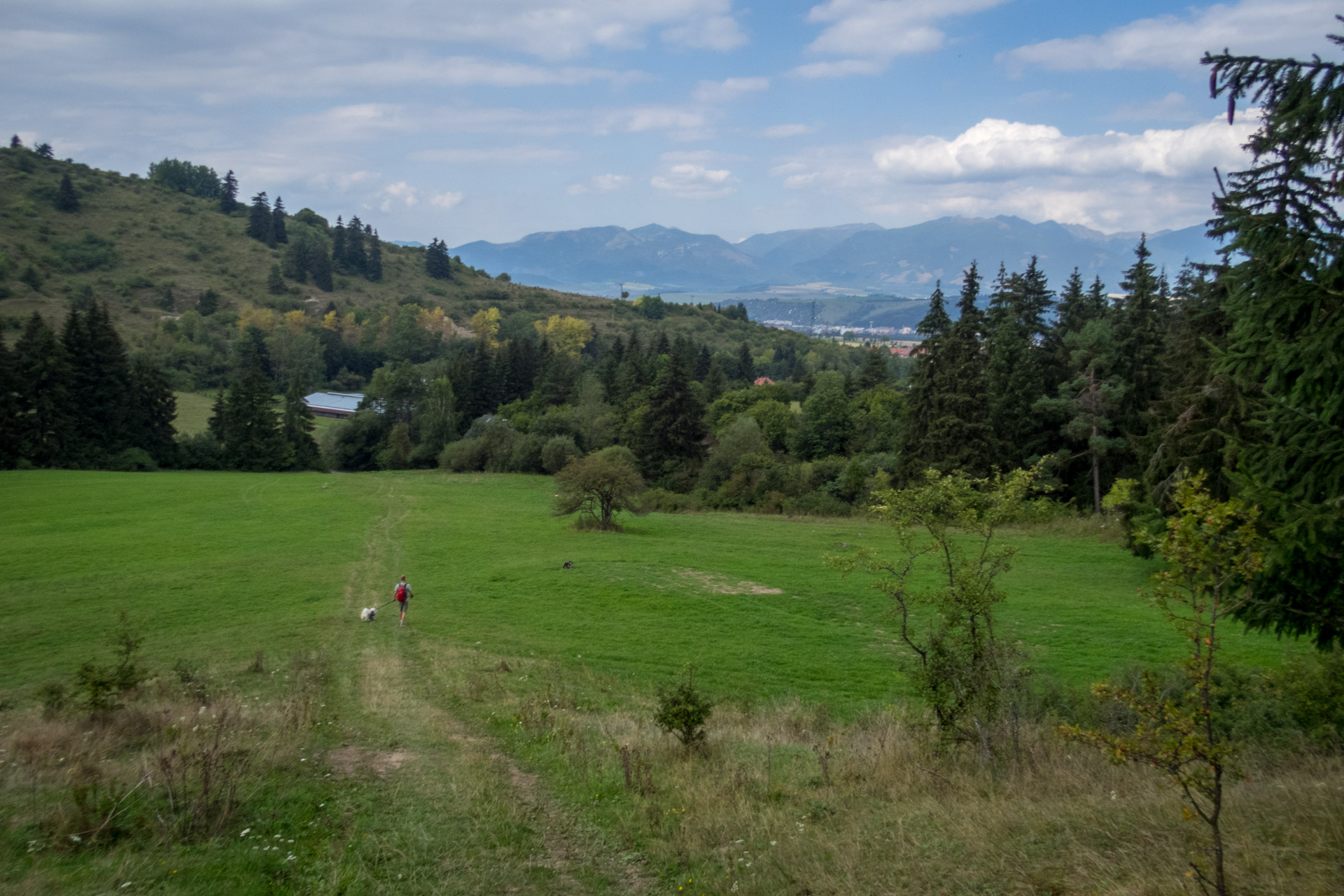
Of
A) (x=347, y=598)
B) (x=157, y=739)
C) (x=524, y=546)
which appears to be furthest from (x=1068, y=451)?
(x=157, y=739)

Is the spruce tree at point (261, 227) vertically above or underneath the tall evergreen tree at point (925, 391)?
above

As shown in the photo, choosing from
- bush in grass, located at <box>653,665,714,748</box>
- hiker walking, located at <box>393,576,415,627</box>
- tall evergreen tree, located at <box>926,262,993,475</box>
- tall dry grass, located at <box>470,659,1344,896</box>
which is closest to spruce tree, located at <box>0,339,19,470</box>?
hiker walking, located at <box>393,576,415,627</box>

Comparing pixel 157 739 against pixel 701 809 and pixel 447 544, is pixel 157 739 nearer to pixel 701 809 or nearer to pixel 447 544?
pixel 701 809

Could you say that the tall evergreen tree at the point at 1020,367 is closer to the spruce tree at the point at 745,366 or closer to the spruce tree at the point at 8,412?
the spruce tree at the point at 745,366

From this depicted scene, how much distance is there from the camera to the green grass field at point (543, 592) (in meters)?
21.0

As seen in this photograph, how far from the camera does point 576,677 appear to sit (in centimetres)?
1891

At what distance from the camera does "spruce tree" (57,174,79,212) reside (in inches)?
5758

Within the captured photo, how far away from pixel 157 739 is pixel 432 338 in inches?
5453

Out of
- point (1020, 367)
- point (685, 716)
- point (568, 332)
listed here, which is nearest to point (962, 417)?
point (1020, 367)

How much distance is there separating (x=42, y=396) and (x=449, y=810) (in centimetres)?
7042

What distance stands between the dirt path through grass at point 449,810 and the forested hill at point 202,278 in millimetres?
97617

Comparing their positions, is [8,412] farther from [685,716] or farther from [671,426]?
[685,716]

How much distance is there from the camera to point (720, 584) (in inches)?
1218

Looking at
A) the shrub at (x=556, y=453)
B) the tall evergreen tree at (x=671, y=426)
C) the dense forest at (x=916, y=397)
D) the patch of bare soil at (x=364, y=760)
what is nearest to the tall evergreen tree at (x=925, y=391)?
the dense forest at (x=916, y=397)
